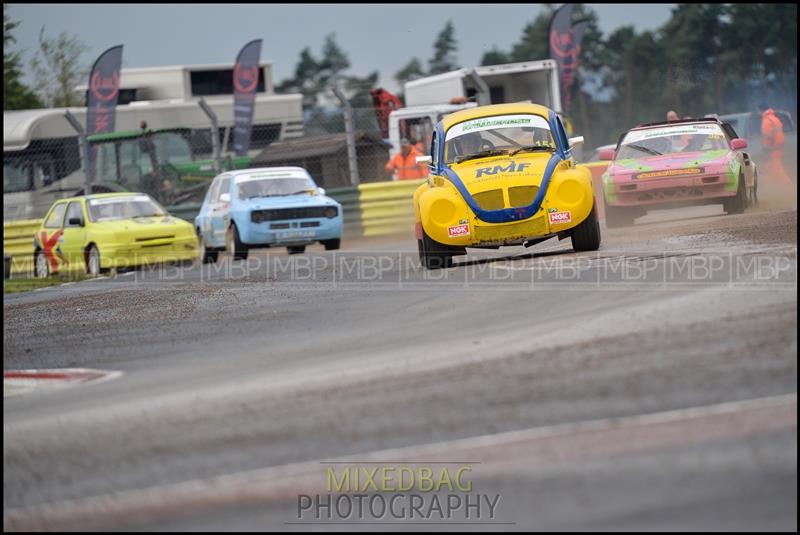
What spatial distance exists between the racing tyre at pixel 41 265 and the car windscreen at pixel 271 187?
392 cm

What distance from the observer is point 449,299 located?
10203 millimetres

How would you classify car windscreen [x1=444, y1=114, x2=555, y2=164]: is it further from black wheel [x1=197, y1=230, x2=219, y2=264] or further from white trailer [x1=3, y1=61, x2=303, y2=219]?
white trailer [x1=3, y1=61, x2=303, y2=219]

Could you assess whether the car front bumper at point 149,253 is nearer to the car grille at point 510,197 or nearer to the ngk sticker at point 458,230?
the ngk sticker at point 458,230

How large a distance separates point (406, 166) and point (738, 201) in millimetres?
Answer: 9249

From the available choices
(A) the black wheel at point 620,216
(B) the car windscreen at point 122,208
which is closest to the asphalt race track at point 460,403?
(A) the black wheel at point 620,216

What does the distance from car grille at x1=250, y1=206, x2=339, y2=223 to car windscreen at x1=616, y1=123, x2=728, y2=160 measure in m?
5.00

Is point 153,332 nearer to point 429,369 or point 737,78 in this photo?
point 429,369

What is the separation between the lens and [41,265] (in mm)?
22688

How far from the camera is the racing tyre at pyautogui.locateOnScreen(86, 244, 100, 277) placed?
20.9 meters

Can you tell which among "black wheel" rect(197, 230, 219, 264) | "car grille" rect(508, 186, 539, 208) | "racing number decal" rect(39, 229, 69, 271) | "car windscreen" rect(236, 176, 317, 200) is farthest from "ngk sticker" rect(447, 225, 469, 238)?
"racing number decal" rect(39, 229, 69, 271)

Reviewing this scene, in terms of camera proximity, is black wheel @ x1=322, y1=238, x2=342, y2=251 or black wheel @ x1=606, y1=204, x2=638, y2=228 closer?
black wheel @ x1=606, y1=204, x2=638, y2=228

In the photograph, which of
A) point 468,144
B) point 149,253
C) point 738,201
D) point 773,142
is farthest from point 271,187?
point 773,142

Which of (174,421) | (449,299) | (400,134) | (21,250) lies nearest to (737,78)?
(400,134)

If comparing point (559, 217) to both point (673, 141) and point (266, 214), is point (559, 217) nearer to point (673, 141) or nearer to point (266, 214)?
point (673, 141)
